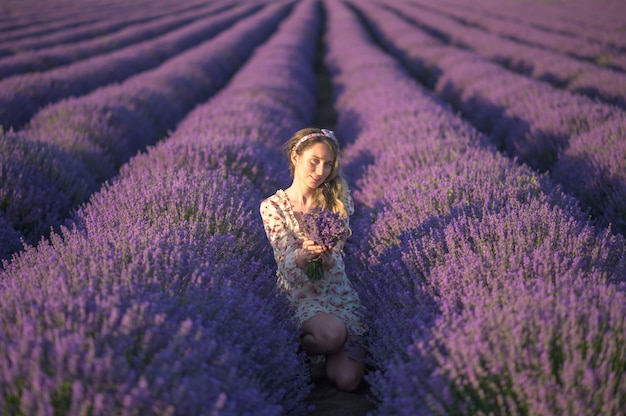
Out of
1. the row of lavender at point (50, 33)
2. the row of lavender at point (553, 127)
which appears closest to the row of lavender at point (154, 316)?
the row of lavender at point (553, 127)

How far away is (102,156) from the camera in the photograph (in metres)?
4.60

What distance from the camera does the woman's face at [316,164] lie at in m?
2.45

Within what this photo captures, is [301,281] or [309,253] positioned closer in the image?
[309,253]

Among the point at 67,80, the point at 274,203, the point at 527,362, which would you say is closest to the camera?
the point at 527,362

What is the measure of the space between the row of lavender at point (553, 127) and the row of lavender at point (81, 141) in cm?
342

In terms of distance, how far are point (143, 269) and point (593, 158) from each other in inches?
137

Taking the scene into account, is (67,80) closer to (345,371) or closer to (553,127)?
(553,127)

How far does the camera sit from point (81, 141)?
177 inches

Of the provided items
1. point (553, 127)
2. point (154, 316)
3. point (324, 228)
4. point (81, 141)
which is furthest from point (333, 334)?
point (553, 127)

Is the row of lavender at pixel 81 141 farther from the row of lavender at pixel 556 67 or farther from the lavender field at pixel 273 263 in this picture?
the row of lavender at pixel 556 67

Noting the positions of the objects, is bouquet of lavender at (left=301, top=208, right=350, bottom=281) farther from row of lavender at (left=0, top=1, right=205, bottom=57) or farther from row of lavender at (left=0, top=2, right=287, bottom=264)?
row of lavender at (left=0, top=1, right=205, bottom=57)

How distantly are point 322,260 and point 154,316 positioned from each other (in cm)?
88

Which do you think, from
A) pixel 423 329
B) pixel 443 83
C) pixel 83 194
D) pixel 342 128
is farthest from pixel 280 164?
pixel 443 83

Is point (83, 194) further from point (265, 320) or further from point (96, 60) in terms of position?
point (96, 60)
